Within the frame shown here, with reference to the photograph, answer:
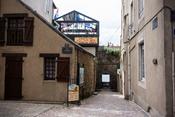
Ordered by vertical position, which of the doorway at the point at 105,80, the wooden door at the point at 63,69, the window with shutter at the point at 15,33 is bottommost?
the doorway at the point at 105,80

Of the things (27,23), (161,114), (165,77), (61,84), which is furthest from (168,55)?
(27,23)

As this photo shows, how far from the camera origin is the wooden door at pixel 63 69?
18.1m

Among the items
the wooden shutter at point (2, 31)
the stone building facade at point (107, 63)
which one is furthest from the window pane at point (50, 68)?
the stone building facade at point (107, 63)

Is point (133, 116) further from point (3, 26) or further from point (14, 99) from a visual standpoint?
point (3, 26)

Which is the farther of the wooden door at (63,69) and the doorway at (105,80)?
the doorway at (105,80)

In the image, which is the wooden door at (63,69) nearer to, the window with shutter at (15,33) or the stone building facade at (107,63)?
the window with shutter at (15,33)

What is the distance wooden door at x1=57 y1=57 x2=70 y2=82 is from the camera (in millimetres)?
18062

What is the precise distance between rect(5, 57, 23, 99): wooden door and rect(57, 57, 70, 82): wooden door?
2226 mm

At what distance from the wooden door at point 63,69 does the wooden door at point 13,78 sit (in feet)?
7.30

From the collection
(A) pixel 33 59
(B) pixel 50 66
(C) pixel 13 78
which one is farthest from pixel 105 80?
(C) pixel 13 78

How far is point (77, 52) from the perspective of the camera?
19141 millimetres

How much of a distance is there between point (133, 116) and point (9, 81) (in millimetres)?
8131

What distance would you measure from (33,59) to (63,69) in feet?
5.95

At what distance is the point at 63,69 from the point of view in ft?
59.5
